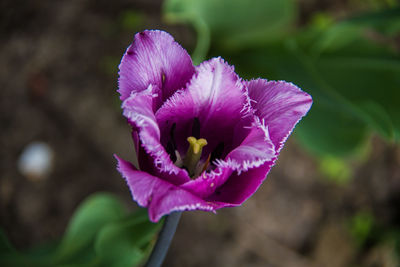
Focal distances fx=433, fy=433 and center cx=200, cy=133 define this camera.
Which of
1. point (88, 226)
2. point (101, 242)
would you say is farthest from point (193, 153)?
point (88, 226)

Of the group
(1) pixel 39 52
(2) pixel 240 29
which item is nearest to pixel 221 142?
(2) pixel 240 29

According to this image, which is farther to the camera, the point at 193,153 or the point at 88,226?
the point at 88,226

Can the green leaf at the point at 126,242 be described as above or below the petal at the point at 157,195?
below

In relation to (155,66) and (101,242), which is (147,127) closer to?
(155,66)

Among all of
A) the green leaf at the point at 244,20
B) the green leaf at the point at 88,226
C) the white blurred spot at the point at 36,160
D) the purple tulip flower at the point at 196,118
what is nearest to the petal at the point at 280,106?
the purple tulip flower at the point at 196,118

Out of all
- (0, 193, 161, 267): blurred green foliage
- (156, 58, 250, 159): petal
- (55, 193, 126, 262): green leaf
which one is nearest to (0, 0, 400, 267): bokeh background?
(0, 193, 161, 267): blurred green foliage

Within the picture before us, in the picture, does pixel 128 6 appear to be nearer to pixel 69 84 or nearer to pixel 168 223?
pixel 69 84

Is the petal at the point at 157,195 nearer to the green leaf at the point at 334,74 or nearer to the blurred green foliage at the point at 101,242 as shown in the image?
the blurred green foliage at the point at 101,242

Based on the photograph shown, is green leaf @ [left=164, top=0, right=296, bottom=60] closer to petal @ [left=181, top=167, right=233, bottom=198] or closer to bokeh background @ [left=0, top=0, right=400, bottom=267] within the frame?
bokeh background @ [left=0, top=0, right=400, bottom=267]
